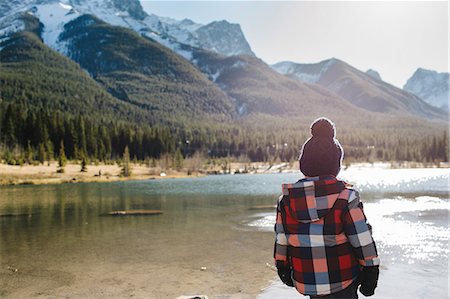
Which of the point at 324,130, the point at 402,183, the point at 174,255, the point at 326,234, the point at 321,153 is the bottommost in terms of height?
the point at 402,183

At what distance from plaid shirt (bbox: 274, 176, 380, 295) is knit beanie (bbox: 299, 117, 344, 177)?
19 cm

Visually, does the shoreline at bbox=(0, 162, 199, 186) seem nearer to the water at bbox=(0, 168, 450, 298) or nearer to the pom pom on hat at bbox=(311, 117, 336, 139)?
the water at bbox=(0, 168, 450, 298)

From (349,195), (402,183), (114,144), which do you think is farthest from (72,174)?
(349,195)

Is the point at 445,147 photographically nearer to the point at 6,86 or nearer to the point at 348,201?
the point at 348,201

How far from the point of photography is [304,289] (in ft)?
16.1

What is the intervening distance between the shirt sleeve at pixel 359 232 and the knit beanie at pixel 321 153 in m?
0.48

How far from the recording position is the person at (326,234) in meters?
4.64

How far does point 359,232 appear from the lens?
15.1ft

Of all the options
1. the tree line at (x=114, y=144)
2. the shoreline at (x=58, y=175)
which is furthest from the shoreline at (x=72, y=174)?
the tree line at (x=114, y=144)

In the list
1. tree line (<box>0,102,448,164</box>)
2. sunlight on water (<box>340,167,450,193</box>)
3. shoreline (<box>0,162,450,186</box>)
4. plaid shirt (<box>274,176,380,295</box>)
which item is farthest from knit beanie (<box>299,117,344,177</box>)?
tree line (<box>0,102,448,164</box>)

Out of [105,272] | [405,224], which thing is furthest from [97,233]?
[405,224]

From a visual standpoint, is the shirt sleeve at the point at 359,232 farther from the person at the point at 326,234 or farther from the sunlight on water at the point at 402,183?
the sunlight on water at the point at 402,183

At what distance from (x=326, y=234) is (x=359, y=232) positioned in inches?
14.0

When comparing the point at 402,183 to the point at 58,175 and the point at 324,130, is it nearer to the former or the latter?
the point at 58,175
